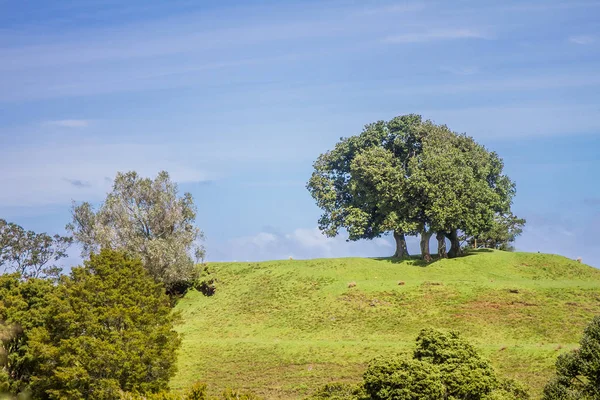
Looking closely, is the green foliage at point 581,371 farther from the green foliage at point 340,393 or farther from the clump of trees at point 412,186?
the clump of trees at point 412,186

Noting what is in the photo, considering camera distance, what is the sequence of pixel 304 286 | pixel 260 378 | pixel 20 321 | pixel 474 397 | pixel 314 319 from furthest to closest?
pixel 304 286, pixel 314 319, pixel 260 378, pixel 20 321, pixel 474 397

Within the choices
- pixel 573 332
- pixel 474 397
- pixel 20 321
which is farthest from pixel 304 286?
pixel 474 397

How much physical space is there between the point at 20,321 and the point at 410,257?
54.1 m

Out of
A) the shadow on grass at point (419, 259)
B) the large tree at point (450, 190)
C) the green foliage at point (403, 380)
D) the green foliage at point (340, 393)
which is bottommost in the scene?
the green foliage at point (340, 393)

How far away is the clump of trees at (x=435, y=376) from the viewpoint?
38.9 m

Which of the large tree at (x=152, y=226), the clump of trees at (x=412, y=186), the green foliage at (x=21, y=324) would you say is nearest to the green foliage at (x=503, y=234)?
the clump of trees at (x=412, y=186)

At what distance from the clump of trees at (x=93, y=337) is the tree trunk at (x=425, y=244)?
145 ft

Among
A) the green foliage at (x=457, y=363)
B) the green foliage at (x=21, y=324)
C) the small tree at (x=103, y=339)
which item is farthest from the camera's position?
the green foliage at (x=21, y=324)

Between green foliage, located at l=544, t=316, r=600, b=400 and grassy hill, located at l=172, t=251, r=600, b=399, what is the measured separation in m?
9.99

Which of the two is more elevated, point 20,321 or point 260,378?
point 20,321

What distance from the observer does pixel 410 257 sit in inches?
3755

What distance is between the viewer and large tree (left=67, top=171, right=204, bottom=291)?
82.6m

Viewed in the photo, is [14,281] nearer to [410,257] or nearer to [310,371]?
[310,371]

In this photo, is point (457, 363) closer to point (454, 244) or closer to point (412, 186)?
point (412, 186)
